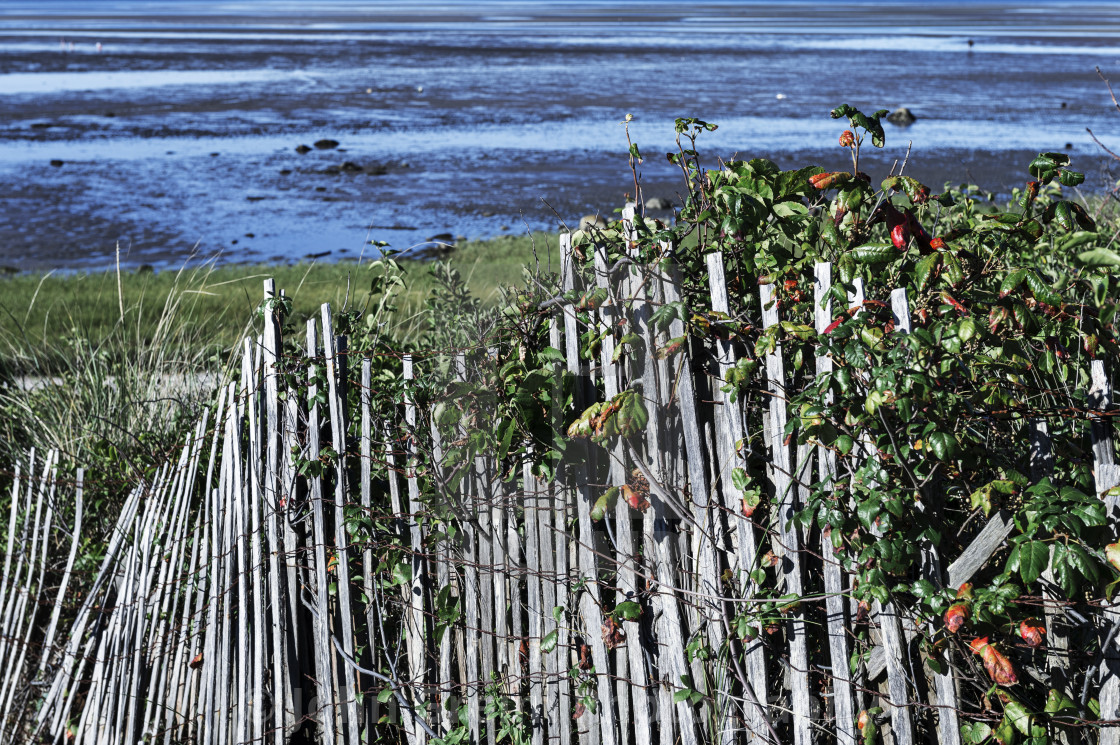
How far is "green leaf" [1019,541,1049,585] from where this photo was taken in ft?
6.30

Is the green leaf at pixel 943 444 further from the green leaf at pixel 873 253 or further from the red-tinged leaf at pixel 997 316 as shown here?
the green leaf at pixel 873 253

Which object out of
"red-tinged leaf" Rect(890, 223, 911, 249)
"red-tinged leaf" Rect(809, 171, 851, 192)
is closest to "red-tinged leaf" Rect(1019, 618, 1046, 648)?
"red-tinged leaf" Rect(890, 223, 911, 249)

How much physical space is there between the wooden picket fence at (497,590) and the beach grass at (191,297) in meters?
2.90

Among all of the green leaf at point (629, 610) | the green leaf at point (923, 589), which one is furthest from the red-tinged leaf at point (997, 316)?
the green leaf at point (629, 610)

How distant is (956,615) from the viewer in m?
2.07

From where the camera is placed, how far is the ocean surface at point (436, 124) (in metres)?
13.9

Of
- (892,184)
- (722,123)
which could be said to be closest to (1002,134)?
(722,123)

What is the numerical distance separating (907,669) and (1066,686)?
353 mm

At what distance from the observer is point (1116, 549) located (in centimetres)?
192

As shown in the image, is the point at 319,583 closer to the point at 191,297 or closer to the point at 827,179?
the point at 827,179

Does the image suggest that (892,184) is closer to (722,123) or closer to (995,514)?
(995,514)

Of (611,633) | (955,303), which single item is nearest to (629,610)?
(611,633)

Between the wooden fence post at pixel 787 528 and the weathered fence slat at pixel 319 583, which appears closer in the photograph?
the wooden fence post at pixel 787 528

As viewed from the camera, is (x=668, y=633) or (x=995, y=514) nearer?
(x=995, y=514)
